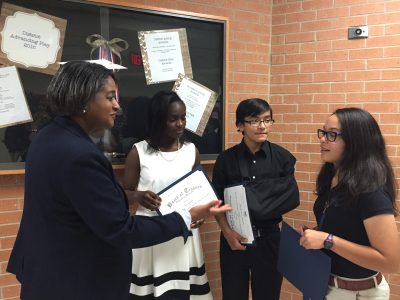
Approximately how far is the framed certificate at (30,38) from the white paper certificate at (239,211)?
1243 mm

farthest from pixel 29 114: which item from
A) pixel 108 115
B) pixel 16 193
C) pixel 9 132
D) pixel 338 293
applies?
pixel 338 293

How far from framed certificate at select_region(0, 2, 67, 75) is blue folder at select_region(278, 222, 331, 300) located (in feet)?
5.26

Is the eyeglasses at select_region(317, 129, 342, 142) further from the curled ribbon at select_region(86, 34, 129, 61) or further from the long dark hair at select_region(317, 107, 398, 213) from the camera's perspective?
the curled ribbon at select_region(86, 34, 129, 61)

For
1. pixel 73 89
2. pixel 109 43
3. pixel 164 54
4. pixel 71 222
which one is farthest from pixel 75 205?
→ pixel 164 54

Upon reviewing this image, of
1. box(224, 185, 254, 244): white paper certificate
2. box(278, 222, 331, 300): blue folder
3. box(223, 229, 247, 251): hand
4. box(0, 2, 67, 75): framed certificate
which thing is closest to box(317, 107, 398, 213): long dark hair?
box(278, 222, 331, 300): blue folder

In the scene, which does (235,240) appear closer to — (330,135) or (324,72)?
(330,135)

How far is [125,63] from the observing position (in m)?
2.58

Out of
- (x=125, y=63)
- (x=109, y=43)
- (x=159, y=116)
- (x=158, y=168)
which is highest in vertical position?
(x=109, y=43)

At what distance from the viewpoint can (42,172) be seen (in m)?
1.34

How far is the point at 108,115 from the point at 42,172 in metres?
0.30

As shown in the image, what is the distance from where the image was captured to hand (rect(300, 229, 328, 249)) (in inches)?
62.5

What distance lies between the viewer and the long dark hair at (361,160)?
5.08ft

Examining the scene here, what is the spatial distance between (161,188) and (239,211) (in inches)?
17.9

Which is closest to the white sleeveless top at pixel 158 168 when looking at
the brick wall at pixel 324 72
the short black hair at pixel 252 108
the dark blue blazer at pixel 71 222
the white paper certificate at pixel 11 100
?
the short black hair at pixel 252 108
